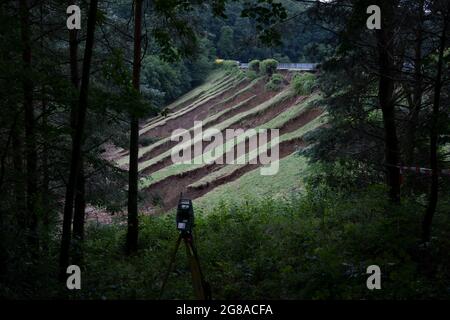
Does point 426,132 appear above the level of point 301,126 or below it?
below

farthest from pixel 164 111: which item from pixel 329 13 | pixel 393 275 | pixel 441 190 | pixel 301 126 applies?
pixel 301 126

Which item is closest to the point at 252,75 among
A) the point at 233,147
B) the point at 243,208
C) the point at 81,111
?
the point at 233,147

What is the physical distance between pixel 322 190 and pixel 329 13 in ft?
26.2

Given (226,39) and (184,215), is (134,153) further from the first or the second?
(226,39)

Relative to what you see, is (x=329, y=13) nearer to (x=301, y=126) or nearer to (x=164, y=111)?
(x=164, y=111)

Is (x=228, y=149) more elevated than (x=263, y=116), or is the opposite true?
(x=263, y=116)

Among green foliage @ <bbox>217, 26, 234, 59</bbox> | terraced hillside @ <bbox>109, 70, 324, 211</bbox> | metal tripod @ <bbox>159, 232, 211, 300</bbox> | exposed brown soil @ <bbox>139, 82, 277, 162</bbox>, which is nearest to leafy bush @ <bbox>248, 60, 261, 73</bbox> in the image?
terraced hillside @ <bbox>109, 70, 324, 211</bbox>

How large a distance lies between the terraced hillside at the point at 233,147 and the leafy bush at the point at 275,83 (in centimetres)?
44

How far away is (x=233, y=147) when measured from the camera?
3731cm

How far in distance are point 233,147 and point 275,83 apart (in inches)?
651

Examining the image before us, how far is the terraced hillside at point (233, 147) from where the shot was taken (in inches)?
1053

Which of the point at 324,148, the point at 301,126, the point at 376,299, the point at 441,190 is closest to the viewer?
the point at 376,299

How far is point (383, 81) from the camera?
856cm

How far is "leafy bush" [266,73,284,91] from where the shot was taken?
5041 cm
